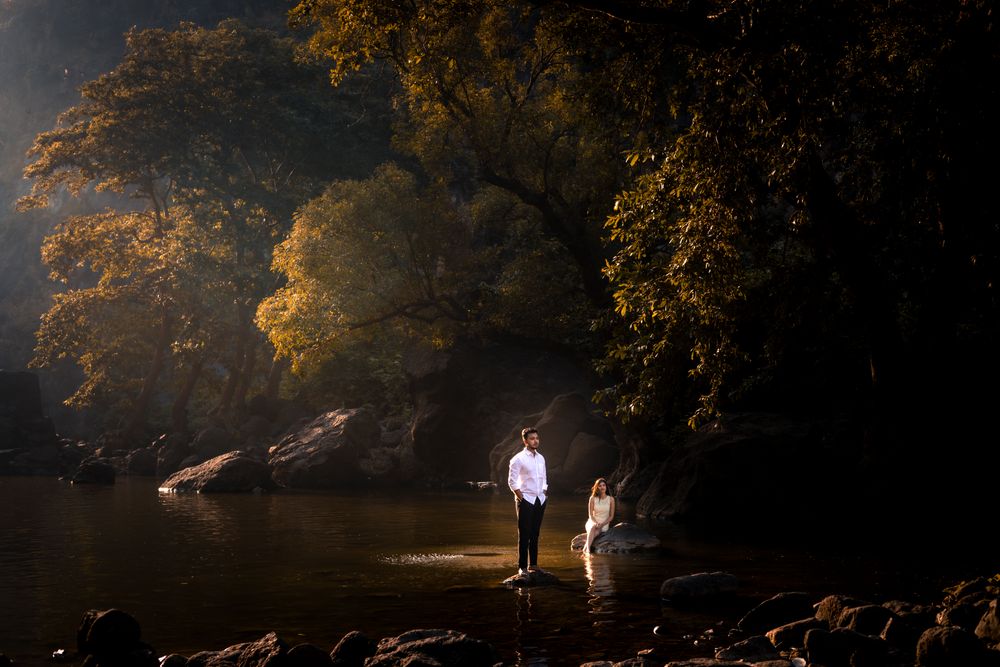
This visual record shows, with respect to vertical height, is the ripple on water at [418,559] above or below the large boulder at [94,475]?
below

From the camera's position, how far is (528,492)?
1461 centimetres

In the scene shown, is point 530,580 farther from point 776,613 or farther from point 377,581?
point 776,613

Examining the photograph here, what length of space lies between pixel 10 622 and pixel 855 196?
14.9 metres

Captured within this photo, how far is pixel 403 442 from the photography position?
1829 inches

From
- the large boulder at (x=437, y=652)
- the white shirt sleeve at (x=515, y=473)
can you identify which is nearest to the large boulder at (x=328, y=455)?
the white shirt sleeve at (x=515, y=473)

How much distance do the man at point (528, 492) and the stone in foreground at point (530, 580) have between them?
53 centimetres

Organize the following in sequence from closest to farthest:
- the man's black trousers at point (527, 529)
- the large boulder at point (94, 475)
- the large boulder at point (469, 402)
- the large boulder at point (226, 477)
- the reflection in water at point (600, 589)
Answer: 1. the reflection in water at point (600, 589)
2. the man's black trousers at point (527, 529)
3. the large boulder at point (226, 477)
4. the large boulder at point (94, 475)
5. the large boulder at point (469, 402)

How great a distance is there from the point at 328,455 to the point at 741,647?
33.6 meters

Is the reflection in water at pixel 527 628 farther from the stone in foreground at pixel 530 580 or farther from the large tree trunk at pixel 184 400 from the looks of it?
the large tree trunk at pixel 184 400

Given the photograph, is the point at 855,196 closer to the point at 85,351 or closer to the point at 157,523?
the point at 157,523

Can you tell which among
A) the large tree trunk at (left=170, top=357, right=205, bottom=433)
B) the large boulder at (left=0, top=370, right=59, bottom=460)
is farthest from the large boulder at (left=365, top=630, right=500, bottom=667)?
the large boulder at (left=0, top=370, right=59, bottom=460)

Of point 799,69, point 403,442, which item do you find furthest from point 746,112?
point 403,442

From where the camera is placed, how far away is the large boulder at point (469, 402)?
143 ft

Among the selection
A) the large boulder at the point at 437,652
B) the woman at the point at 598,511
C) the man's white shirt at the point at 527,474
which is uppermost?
the man's white shirt at the point at 527,474
